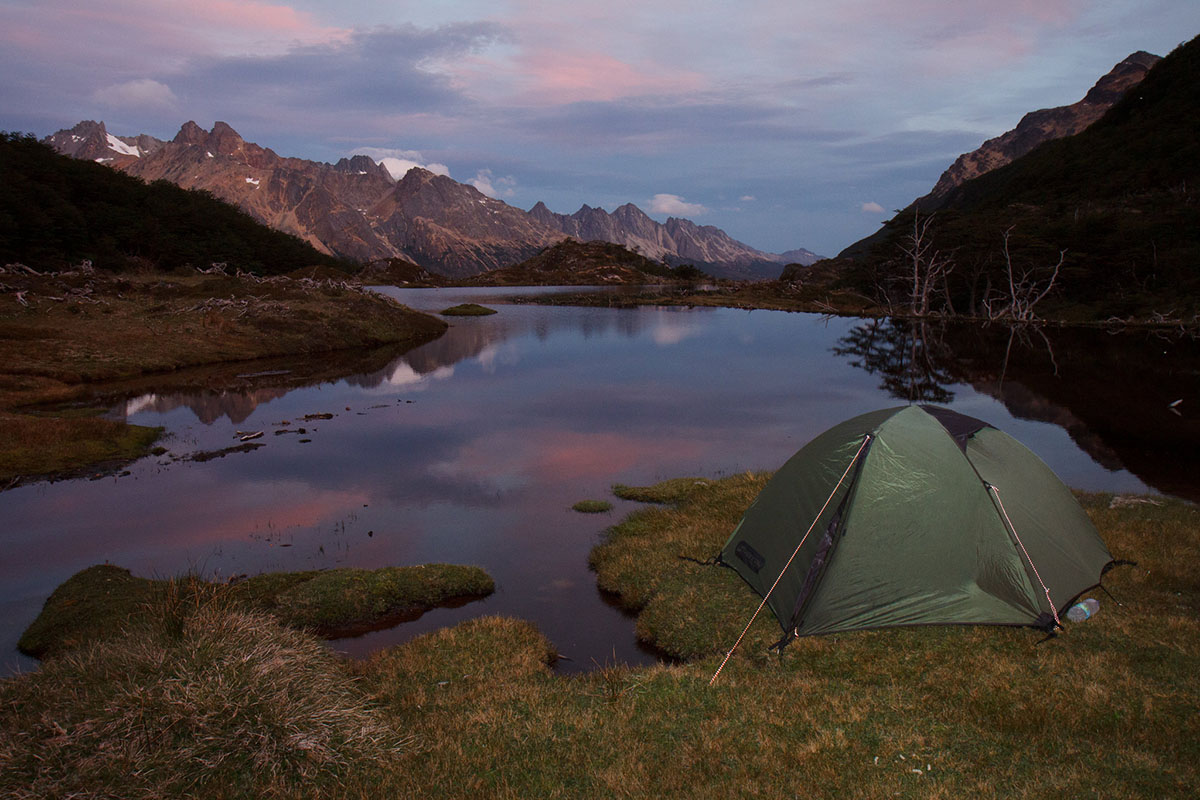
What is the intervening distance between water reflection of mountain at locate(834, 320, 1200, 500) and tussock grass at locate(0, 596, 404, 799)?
26.0m

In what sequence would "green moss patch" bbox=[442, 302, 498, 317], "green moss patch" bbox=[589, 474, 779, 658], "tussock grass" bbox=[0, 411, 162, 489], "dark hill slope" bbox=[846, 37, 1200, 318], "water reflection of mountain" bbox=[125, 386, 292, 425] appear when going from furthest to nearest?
"green moss patch" bbox=[442, 302, 498, 317]
"dark hill slope" bbox=[846, 37, 1200, 318]
"water reflection of mountain" bbox=[125, 386, 292, 425]
"tussock grass" bbox=[0, 411, 162, 489]
"green moss patch" bbox=[589, 474, 779, 658]

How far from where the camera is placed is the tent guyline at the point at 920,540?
11.6 m

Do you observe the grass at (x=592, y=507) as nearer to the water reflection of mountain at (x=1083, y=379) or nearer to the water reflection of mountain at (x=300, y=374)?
the water reflection of mountain at (x=1083, y=379)

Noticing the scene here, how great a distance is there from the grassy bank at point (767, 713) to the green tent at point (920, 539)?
17.8 inches

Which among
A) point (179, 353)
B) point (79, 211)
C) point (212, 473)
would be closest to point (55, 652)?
point (212, 473)

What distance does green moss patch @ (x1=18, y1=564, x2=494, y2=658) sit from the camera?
12250 millimetres

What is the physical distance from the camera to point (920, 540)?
38.8ft

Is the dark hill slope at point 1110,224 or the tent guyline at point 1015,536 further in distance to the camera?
the dark hill slope at point 1110,224

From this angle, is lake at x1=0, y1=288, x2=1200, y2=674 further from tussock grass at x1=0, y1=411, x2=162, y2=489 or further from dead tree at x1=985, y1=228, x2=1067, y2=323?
dead tree at x1=985, y1=228, x2=1067, y2=323

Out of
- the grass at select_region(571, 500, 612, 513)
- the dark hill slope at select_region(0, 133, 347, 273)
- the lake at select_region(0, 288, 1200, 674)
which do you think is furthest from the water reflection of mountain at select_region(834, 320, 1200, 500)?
the dark hill slope at select_region(0, 133, 347, 273)

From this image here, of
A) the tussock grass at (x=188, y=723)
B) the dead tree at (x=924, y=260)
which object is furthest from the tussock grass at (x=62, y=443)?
the dead tree at (x=924, y=260)

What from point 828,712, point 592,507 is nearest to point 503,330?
point 592,507

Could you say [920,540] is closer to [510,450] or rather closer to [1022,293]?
[510,450]

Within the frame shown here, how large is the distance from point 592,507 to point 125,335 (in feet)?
142
